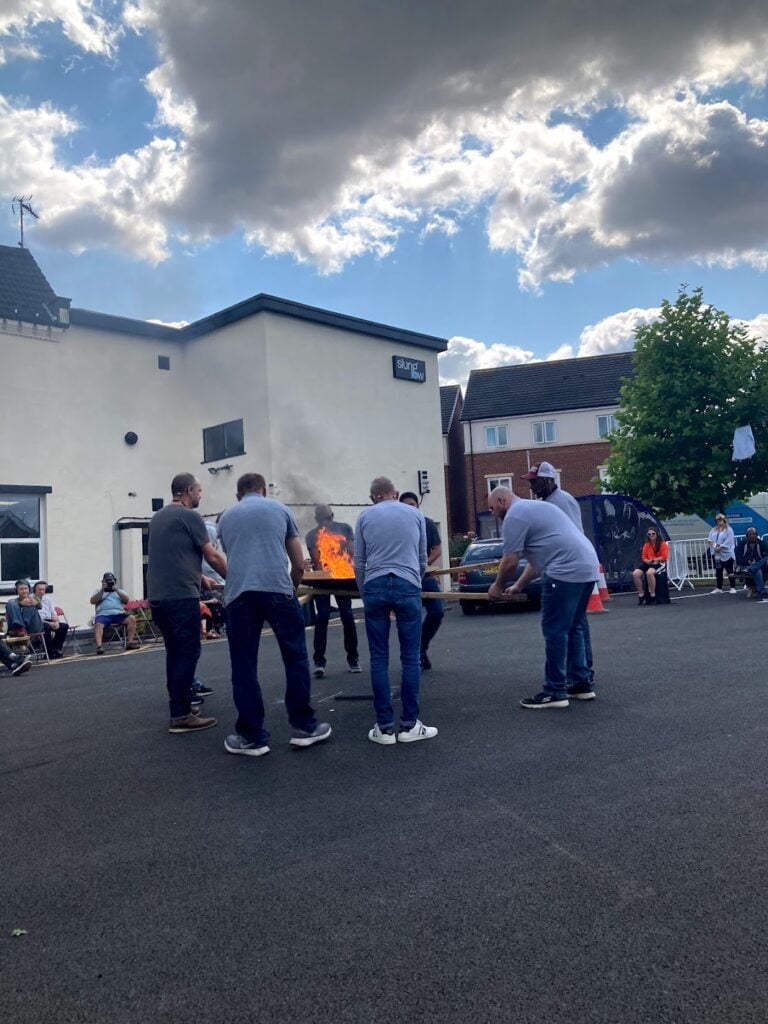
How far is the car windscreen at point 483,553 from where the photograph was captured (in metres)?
16.1

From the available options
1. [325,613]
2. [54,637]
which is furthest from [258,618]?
[54,637]

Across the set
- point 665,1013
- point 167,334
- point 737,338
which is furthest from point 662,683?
point 737,338

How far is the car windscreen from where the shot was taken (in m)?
16.1

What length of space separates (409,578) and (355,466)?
680 inches

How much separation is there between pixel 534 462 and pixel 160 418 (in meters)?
23.6

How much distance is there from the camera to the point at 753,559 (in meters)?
16.0

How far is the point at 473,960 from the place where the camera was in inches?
102

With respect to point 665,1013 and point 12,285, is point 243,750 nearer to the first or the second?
A: point 665,1013

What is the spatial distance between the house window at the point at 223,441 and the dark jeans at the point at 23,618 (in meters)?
8.34

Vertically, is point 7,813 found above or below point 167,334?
below

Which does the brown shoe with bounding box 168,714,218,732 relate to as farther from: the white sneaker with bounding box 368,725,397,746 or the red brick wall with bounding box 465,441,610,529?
the red brick wall with bounding box 465,441,610,529

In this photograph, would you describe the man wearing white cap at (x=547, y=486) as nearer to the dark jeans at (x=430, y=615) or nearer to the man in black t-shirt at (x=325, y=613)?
the dark jeans at (x=430, y=615)

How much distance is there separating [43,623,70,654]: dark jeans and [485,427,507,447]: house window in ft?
100

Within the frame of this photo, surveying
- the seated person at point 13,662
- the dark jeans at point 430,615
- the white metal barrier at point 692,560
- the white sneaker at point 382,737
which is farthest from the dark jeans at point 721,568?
the white sneaker at point 382,737
